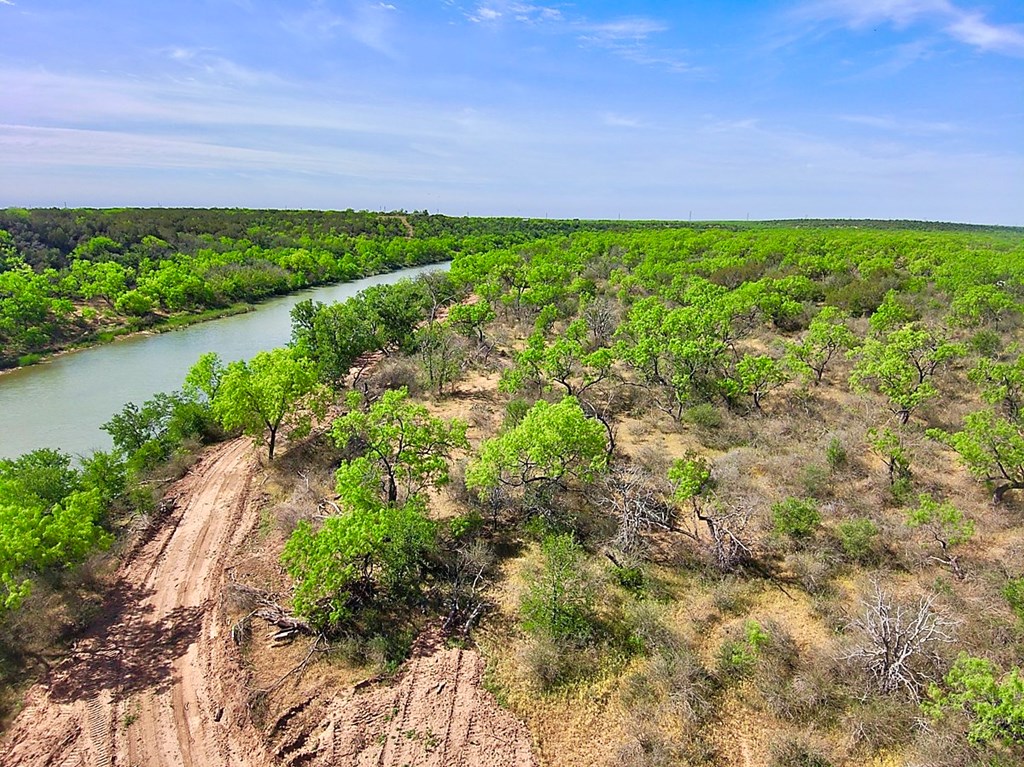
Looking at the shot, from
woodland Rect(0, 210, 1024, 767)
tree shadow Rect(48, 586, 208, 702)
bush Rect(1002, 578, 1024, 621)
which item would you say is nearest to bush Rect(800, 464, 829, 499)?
woodland Rect(0, 210, 1024, 767)

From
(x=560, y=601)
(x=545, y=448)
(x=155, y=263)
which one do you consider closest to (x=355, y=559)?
(x=560, y=601)

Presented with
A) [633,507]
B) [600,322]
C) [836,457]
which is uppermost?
[600,322]

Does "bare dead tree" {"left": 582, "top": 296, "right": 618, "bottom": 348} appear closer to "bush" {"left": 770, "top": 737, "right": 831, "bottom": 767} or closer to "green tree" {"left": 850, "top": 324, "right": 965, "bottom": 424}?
"green tree" {"left": 850, "top": 324, "right": 965, "bottom": 424}

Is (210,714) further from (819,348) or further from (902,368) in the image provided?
(819,348)

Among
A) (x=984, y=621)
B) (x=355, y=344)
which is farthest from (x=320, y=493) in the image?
(x=984, y=621)

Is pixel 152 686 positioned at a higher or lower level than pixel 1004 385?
lower

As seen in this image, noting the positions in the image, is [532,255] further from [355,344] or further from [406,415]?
[406,415]
